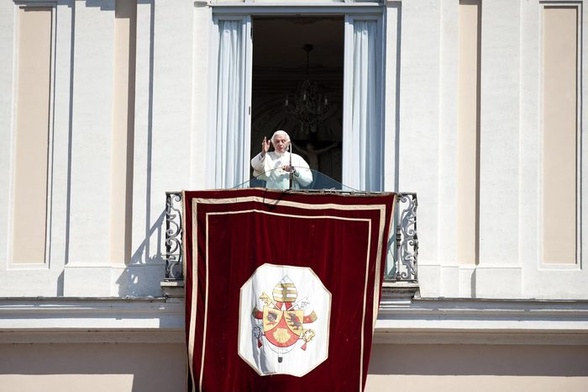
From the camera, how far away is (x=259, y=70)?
2527 centimetres

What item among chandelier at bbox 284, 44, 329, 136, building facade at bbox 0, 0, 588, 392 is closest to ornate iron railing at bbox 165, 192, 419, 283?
building facade at bbox 0, 0, 588, 392

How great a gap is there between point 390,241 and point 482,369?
1531mm

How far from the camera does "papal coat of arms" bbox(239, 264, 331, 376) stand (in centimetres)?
1917

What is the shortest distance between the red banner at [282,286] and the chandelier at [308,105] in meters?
5.09

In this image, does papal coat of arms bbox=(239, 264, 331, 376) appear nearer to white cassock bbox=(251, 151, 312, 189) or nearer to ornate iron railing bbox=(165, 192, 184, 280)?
ornate iron railing bbox=(165, 192, 184, 280)

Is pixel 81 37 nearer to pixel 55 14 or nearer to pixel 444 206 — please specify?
pixel 55 14

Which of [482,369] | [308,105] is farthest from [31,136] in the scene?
[482,369]

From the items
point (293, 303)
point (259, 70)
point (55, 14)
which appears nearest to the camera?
point (293, 303)

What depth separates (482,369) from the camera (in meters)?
19.6

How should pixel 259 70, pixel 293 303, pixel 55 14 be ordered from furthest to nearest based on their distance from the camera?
pixel 259 70 → pixel 55 14 → pixel 293 303

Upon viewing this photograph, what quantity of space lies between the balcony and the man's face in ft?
1.35

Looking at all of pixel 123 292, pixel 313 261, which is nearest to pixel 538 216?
pixel 313 261

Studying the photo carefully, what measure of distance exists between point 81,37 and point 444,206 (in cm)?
406

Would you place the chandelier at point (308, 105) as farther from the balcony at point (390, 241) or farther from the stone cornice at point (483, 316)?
the stone cornice at point (483, 316)
